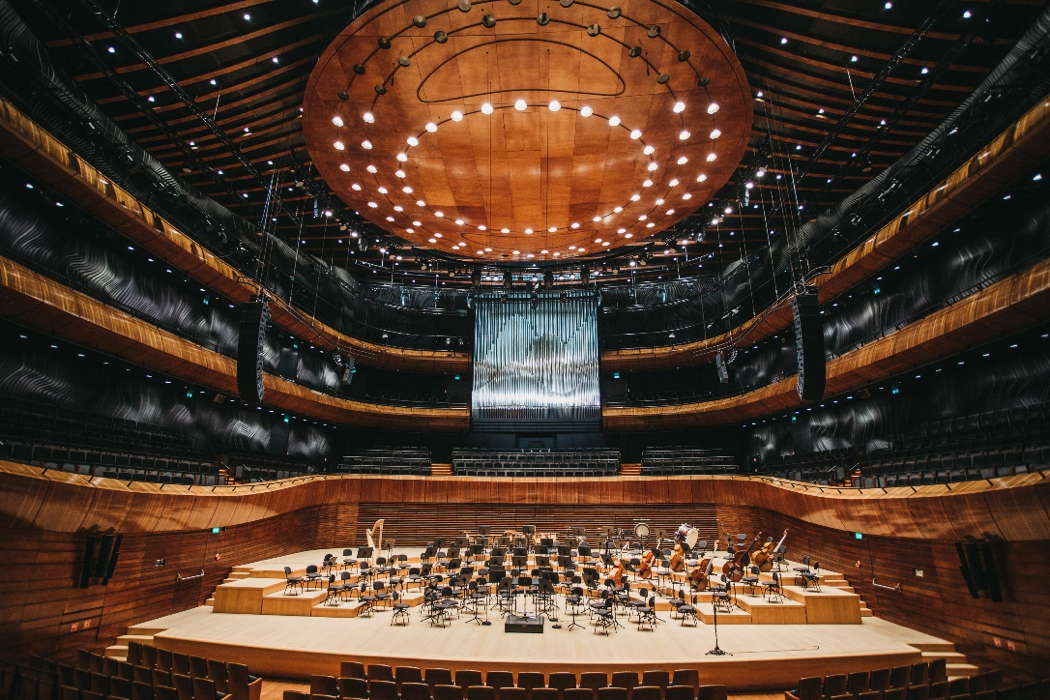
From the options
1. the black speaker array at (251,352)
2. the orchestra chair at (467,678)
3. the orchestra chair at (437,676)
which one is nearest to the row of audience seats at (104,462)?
the black speaker array at (251,352)

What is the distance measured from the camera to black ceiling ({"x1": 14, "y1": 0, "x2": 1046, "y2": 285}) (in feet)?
26.2

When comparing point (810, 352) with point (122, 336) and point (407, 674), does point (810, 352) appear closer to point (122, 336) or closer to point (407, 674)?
point (407, 674)

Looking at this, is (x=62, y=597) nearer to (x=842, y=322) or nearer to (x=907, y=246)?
(x=907, y=246)

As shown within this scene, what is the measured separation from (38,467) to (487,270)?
47.0 ft

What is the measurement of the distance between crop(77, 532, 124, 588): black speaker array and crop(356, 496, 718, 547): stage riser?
8.72 meters

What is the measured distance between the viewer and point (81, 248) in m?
10.9

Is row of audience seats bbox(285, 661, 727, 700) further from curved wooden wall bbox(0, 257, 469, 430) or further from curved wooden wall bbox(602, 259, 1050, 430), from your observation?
curved wooden wall bbox(602, 259, 1050, 430)

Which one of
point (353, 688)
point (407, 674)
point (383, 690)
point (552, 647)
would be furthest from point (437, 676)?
point (552, 647)

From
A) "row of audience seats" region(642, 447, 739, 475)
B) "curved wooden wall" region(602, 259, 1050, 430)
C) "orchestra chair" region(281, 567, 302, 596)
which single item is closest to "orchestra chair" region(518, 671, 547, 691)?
"orchestra chair" region(281, 567, 302, 596)

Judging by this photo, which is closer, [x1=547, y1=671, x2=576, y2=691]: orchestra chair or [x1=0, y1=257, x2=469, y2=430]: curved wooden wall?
[x1=547, y1=671, x2=576, y2=691]: orchestra chair

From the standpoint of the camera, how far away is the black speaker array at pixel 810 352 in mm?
7895

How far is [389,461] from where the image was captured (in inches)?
746

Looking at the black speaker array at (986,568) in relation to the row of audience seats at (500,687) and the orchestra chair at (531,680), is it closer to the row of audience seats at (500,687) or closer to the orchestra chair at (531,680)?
the row of audience seats at (500,687)

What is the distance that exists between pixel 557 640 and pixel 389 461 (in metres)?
12.5
